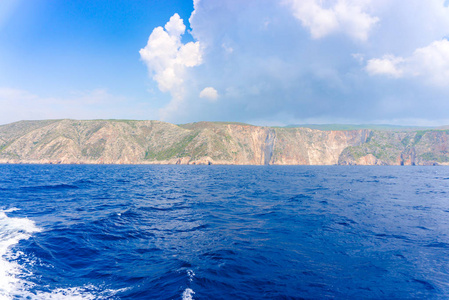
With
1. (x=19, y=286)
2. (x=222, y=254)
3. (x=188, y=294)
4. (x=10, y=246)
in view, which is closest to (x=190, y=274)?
(x=188, y=294)

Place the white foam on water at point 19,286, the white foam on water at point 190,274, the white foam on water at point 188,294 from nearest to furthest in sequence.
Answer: the white foam on water at point 188,294, the white foam on water at point 19,286, the white foam on water at point 190,274

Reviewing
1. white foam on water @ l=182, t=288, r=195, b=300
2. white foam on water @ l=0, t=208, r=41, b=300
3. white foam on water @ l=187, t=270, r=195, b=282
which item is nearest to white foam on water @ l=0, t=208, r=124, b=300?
white foam on water @ l=0, t=208, r=41, b=300

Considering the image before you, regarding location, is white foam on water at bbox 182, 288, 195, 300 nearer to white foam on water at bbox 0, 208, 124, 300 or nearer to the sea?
the sea

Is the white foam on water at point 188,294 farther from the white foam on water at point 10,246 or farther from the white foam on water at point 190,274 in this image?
the white foam on water at point 10,246

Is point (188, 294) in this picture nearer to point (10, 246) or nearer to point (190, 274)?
point (190, 274)

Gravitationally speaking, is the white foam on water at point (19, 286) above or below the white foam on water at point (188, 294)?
below

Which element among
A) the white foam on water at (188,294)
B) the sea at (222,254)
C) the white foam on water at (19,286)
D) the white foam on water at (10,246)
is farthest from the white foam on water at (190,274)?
the white foam on water at (10,246)

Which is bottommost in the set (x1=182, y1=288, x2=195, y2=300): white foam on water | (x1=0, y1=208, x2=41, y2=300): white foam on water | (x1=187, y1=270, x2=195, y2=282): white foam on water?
(x1=0, y1=208, x2=41, y2=300): white foam on water

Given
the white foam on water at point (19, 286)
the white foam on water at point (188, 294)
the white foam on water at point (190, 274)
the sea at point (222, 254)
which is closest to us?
the white foam on water at point (188, 294)

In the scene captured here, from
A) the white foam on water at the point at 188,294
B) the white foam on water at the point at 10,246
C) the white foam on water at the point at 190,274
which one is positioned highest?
Answer: the white foam on water at the point at 188,294

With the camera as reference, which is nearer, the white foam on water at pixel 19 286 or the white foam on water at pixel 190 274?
the white foam on water at pixel 19 286

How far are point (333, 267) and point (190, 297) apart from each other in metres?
7.07

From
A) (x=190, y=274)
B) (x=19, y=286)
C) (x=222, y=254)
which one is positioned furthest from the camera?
(x=222, y=254)

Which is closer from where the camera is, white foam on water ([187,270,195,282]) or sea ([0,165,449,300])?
sea ([0,165,449,300])
